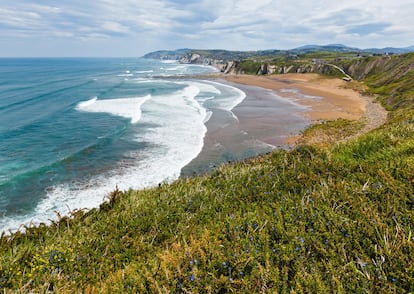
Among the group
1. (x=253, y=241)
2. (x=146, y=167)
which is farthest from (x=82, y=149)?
(x=253, y=241)

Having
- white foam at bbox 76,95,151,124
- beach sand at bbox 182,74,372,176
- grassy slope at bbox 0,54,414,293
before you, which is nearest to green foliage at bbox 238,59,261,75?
beach sand at bbox 182,74,372,176

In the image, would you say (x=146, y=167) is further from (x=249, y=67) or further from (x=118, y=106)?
(x=249, y=67)

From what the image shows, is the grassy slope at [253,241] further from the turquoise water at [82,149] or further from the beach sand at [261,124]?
the beach sand at [261,124]

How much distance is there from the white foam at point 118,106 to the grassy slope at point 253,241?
2609 cm

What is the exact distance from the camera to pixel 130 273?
3.26 m

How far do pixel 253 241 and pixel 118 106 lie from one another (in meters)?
39.2

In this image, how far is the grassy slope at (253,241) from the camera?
2.76 meters

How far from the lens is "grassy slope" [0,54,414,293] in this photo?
2758mm

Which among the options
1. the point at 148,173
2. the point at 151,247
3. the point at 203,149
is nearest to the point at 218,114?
the point at 203,149

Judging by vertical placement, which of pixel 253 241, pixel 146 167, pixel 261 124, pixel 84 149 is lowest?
pixel 146 167

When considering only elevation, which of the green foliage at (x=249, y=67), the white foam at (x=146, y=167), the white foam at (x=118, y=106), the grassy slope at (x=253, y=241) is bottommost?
the white foam at (x=146, y=167)

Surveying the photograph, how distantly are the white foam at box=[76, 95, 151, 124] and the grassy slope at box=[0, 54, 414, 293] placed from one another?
26094 millimetres

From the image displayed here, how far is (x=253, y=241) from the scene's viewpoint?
3418mm

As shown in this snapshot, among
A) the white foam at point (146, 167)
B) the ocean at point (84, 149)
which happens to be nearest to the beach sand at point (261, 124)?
the ocean at point (84, 149)
